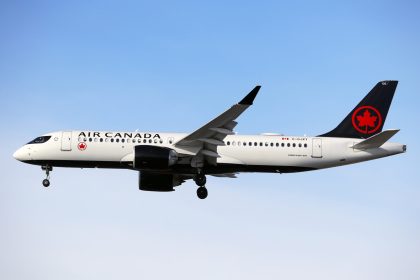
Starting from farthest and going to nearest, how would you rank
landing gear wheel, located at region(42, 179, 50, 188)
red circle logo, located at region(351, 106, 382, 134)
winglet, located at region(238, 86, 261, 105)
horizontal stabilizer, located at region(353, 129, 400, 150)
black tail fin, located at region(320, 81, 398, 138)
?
red circle logo, located at region(351, 106, 382, 134) < black tail fin, located at region(320, 81, 398, 138) < landing gear wheel, located at region(42, 179, 50, 188) < horizontal stabilizer, located at region(353, 129, 400, 150) < winglet, located at region(238, 86, 261, 105)

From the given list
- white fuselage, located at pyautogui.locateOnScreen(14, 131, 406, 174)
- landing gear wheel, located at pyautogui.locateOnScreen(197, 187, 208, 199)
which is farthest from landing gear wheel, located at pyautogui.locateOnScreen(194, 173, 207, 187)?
white fuselage, located at pyautogui.locateOnScreen(14, 131, 406, 174)

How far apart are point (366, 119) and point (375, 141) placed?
12.0 ft

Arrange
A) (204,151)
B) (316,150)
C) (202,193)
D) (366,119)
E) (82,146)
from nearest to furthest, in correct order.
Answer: (204,151) → (82,146) → (202,193) → (316,150) → (366,119)

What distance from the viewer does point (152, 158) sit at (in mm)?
49906

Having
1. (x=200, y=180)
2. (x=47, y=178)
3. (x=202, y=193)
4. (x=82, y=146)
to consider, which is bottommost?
(x=202, y=193)

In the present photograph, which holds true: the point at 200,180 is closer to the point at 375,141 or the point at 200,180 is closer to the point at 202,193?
the point at 202,193

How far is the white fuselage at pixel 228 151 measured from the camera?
52188 millimetres

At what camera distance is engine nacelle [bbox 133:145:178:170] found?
4988 cm

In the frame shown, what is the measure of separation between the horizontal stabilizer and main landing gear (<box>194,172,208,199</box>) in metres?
10.3

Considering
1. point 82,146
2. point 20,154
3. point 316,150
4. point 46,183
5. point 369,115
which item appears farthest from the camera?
point 369,115

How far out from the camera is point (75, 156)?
52.4m

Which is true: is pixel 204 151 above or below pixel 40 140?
below

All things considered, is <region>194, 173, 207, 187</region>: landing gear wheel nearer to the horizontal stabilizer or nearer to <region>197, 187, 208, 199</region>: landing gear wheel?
<region>197, 187, 208, 199</region>: landing gear wheel

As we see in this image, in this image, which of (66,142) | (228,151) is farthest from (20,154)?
(228,151)
